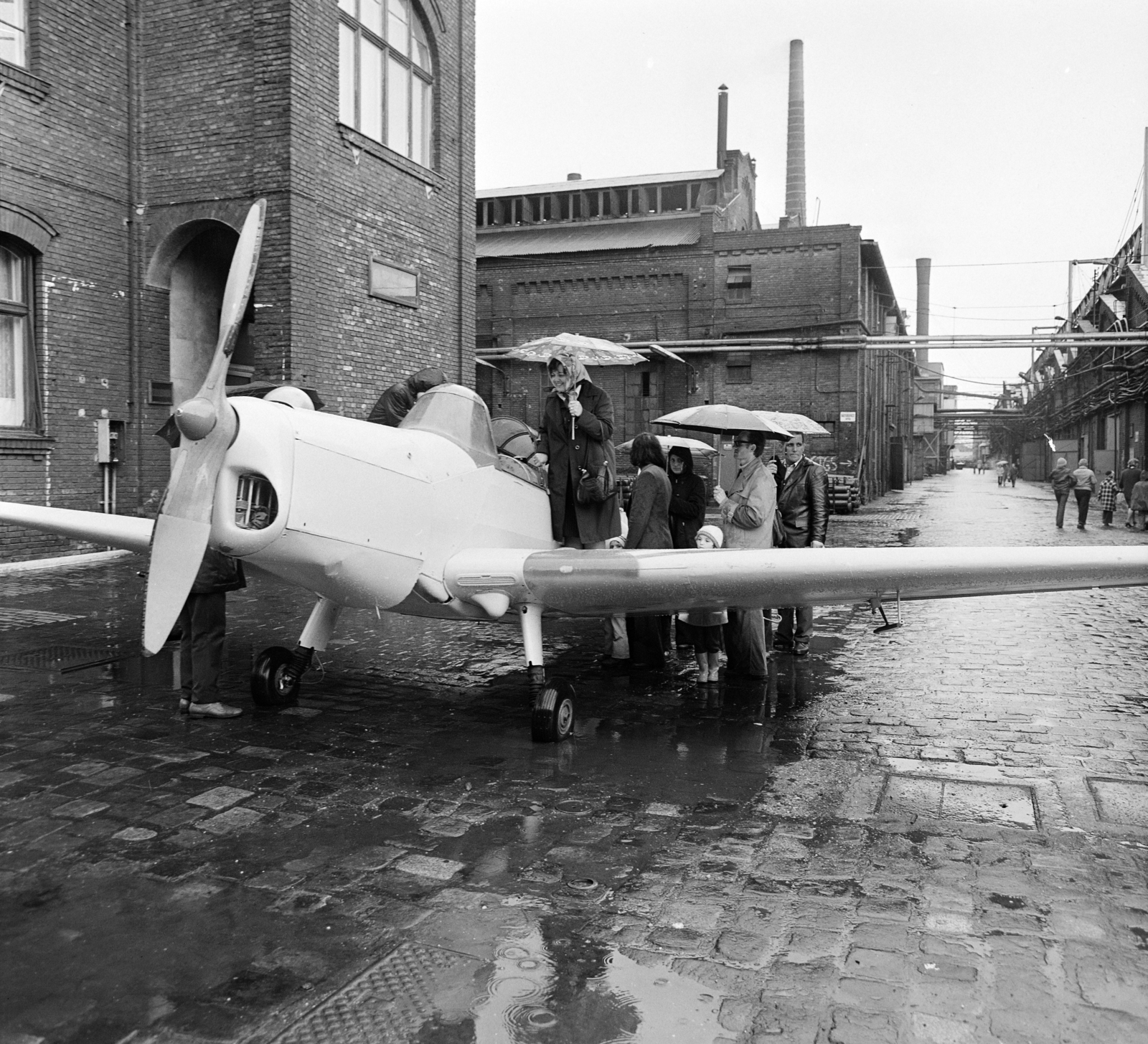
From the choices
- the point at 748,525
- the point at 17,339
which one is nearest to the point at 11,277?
the point at 17,339

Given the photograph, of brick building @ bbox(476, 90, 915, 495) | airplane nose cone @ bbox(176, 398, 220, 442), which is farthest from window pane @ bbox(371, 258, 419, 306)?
brick building @ bbox(476, 90, 915, 495)

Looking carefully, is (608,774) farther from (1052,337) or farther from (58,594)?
(1052,337)

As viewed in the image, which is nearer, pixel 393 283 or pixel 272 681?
pixel 272 681

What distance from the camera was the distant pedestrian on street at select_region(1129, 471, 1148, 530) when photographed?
2131 cm

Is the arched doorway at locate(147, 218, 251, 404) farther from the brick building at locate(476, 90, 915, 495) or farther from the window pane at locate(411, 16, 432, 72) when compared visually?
the brick building at locate(476, 90, 915, 495)

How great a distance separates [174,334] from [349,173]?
A: 3685mm

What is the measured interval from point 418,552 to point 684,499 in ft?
9.39

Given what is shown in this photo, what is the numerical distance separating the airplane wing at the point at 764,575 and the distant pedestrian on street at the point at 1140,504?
19.1 meters

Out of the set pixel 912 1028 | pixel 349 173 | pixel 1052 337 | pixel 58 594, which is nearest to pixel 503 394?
pixel 1052 337

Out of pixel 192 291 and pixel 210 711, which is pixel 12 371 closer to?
pixel 192 291

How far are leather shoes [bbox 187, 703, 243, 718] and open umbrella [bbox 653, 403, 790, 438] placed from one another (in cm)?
400

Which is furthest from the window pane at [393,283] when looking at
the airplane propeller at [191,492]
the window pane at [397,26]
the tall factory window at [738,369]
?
the tall factory window at [738,369]

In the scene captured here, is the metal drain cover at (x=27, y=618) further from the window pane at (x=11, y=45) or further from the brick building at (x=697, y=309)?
the brick building at (x=697, y=309)

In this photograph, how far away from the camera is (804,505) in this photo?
26.8 ft
